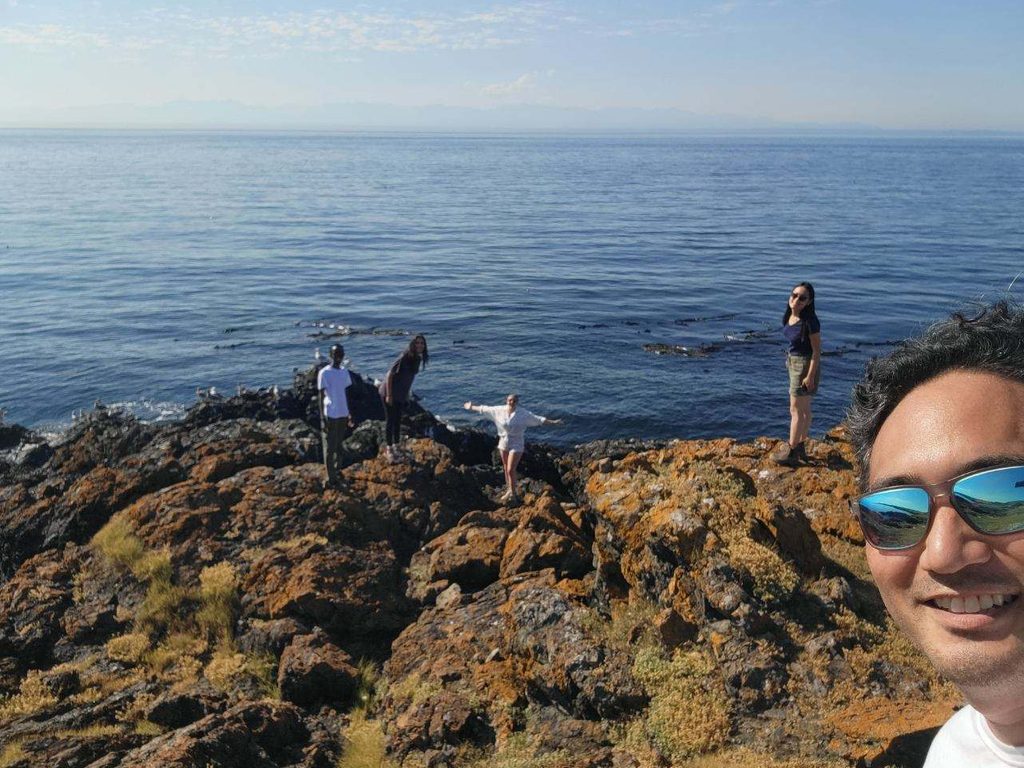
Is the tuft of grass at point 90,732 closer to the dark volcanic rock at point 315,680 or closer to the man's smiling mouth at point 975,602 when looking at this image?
the dark volcanic rock at point 315,680

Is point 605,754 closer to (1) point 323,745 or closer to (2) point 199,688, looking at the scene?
(1) point 323,745

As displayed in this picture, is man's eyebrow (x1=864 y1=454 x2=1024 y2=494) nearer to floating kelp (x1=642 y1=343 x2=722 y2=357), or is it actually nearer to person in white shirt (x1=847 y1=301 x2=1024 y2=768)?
person in white shirt (x1=847 y1=301 x2=1024 y2=768)

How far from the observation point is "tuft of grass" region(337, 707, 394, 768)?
334 inches

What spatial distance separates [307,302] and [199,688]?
3706 cm

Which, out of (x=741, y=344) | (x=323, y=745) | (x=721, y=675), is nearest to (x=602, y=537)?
(x=721, y=675)

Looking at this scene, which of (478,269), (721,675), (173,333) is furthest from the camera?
(478,269)

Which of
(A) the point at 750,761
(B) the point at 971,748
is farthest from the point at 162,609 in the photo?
(B) the point at 971,748

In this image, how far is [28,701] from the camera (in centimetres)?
1007

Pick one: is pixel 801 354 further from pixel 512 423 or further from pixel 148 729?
pixel 148 729

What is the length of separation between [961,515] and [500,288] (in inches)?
1863

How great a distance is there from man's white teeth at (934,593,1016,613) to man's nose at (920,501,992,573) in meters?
0.07

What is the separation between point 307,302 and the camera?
149 feet

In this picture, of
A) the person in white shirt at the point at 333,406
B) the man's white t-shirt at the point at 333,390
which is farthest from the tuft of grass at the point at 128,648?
the man's white t-shirt at the point at 333,390

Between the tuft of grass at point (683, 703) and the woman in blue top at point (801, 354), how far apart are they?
499cm
